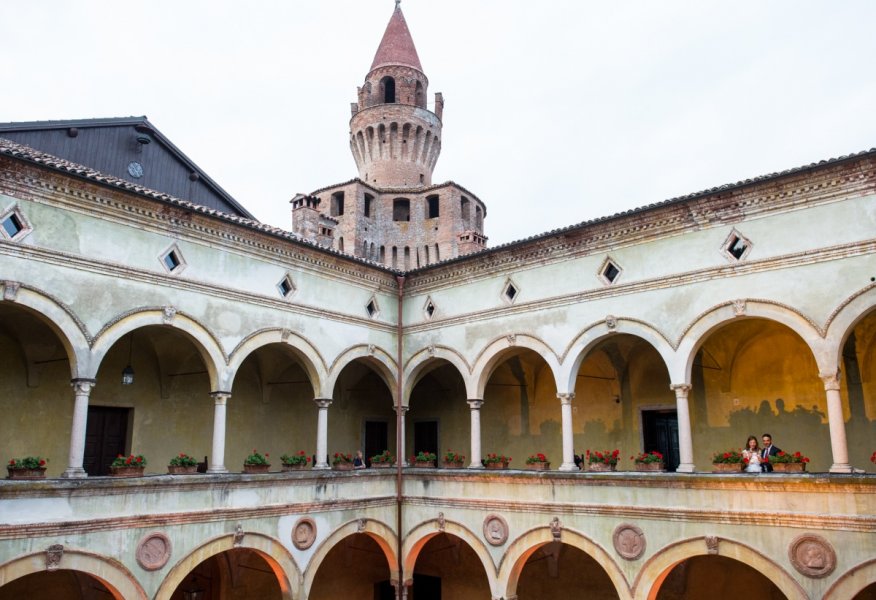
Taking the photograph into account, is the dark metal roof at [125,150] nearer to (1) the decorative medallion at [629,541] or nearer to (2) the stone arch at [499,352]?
(2) the stone arch at [499,352]

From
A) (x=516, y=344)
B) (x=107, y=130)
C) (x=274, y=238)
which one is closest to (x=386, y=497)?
(x=516, y=344)

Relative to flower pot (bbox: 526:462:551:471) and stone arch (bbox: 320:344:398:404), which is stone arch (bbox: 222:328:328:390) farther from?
flower pot (bbox: 526:462:551:471)

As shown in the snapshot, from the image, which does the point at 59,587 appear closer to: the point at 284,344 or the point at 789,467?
the point at 284,344

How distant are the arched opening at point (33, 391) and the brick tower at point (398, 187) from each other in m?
18.8

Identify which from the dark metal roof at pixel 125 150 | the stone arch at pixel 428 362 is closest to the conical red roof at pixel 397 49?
the dark metal roof at pixel 125 150

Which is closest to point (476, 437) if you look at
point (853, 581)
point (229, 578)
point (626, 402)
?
point (626, 402)

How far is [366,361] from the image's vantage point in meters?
16.7

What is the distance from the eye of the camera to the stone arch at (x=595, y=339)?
1298 cm

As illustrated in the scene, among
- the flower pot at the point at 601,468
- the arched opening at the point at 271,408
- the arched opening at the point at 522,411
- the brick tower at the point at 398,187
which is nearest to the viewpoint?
the flower pot at the point at 601,468

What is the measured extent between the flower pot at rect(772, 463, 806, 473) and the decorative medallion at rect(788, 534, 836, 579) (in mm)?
987

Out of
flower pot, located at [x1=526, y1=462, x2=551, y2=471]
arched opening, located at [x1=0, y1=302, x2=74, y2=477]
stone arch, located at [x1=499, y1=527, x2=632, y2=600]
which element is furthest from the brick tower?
arched opening, located at [x1=0, y1=302, x2=74, y2=477]

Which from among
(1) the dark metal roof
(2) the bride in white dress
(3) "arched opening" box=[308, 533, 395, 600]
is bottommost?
(3) "arched opening" box=[308, 533, 395, 600]

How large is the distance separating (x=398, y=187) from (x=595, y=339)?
2213cm

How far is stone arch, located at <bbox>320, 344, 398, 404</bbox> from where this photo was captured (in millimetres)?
15367
